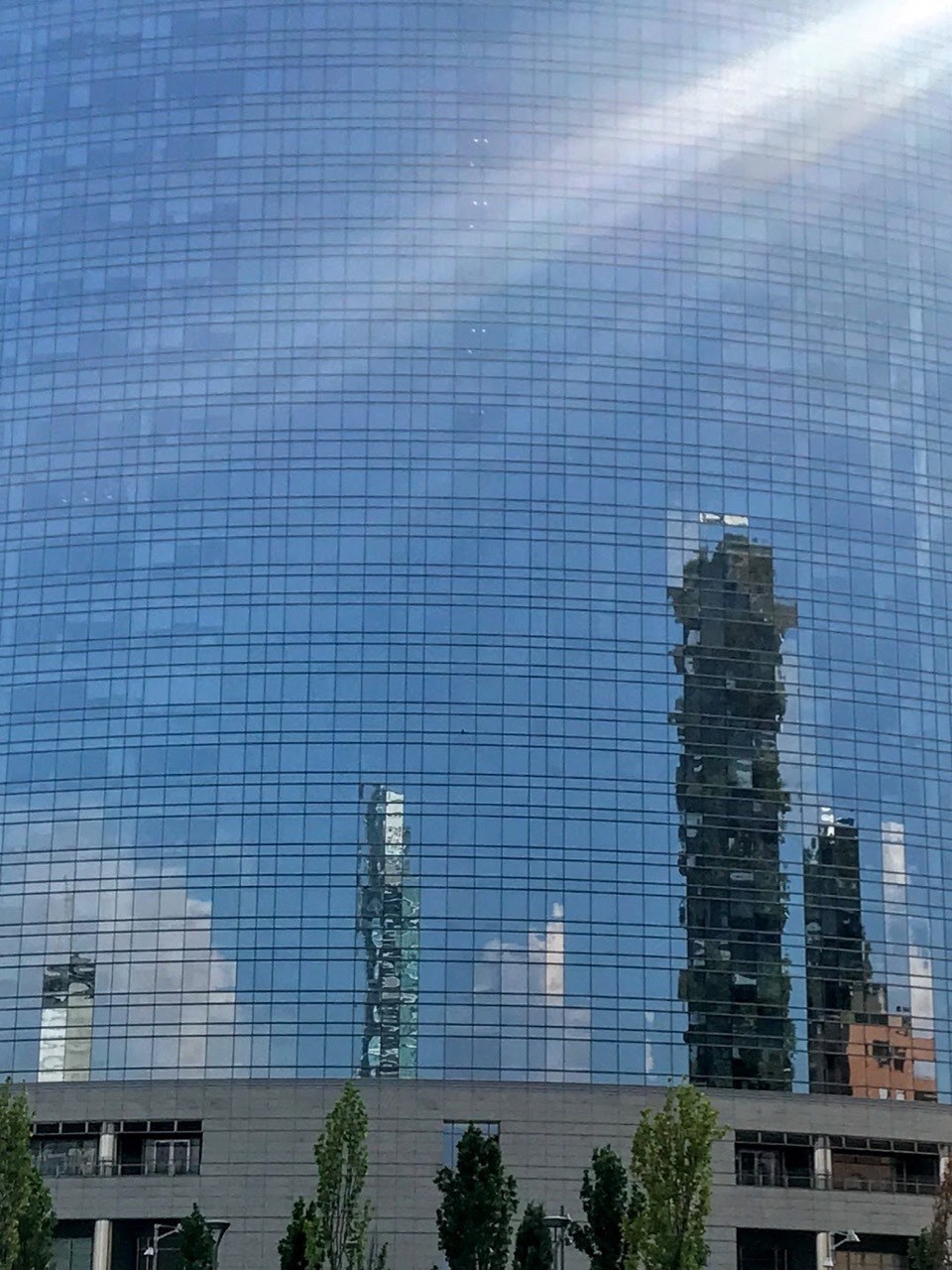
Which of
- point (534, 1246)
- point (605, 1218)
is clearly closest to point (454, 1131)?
point (605, 1218)

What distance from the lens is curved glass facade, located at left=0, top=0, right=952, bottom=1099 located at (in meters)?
84.9

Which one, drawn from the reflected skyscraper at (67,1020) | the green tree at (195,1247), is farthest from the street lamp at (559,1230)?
the reflected skyscraper at (67,1020)

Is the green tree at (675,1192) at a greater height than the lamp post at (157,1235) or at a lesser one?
greater

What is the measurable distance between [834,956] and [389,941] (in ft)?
63.3

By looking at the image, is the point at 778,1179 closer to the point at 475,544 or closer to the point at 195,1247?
the point at 195,1247

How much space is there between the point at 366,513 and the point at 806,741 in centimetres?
2171

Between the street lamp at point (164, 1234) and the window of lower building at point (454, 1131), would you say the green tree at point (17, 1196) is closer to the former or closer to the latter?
the street lamp at point (164, 1234)

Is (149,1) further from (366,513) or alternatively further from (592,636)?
(592,636)

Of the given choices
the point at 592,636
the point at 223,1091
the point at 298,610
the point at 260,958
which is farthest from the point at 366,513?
the point at 223,1091

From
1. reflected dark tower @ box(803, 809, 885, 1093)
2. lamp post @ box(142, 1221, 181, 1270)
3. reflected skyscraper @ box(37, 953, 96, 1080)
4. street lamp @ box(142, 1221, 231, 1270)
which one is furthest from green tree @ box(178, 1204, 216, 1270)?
reflected dark tower @ box(803, 809, 885, 1093)

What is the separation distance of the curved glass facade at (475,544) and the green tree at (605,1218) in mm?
10387

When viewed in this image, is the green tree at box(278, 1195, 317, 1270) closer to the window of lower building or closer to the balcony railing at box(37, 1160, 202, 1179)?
the window of lower building

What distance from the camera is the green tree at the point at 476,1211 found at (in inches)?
2702

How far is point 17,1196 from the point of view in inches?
2655
